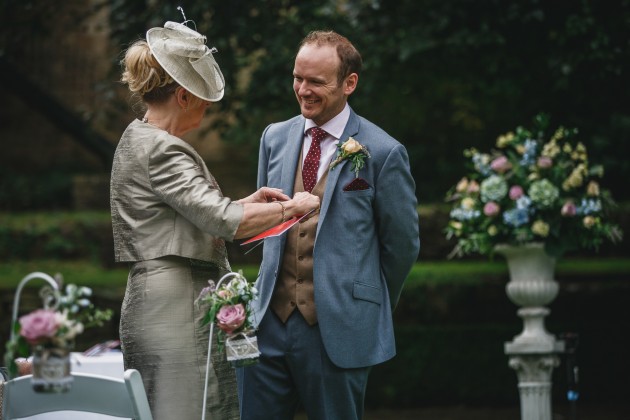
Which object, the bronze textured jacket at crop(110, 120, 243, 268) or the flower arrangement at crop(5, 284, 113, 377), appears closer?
the flower arrangement at crop(5, 284, 113, 377)

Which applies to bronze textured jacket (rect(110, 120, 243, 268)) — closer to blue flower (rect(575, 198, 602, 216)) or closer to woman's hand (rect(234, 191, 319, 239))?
woman's hand (rect(234, 191, 319, 239))

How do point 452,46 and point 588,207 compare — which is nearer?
point 588,207

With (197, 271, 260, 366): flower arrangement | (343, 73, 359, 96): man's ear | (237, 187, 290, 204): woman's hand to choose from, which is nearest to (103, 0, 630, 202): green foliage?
(343, 73, 359, 96): man's ear

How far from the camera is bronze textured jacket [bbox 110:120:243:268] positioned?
3.34 m

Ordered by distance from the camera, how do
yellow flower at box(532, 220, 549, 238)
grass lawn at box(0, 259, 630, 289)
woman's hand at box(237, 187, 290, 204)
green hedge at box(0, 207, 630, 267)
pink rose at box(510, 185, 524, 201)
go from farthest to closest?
green hedge at box(0, 207, 630, 267) → grass lawn at box(0, 259, 630, 289) → pink rose at box(510, 185, 524, 201) → yellow flower at box(532, 220, 549, 238) → woman's hand at box(237, 187, 290, 204)

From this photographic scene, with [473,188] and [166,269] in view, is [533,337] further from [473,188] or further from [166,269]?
[166,269]

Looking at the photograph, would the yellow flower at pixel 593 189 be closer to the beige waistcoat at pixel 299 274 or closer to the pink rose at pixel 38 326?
the beige waistcoat at pixel 299 274

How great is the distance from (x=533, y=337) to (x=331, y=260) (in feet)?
9.22

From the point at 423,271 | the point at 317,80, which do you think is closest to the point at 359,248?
the point at 317,80

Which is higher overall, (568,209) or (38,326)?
(568,209)

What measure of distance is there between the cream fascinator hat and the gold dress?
196mm

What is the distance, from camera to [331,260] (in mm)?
3752

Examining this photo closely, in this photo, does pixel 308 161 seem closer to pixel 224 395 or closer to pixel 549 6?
pixel 224 395

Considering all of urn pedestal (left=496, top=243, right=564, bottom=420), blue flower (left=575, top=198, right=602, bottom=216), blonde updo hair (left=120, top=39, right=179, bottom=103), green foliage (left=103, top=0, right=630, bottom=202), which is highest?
green foliage (left=103, top=0, right=630, bottom=202)
